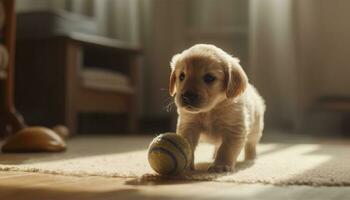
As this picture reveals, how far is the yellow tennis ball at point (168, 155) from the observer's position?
1.47 metres

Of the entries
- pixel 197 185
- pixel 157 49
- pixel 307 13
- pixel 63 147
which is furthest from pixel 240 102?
pixel 157 49

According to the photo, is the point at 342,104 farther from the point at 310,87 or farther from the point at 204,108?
the point at 204,108

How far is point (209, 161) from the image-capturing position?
2.00 metres

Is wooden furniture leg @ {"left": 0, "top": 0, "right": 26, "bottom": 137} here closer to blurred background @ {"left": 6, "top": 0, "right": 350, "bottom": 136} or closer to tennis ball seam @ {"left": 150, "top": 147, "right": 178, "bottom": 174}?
blurred background @ {"left": 6, "top": 0, "right": 350, "bottom": 136}

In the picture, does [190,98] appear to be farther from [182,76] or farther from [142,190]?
[142,190]

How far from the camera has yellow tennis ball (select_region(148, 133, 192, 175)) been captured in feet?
4.83

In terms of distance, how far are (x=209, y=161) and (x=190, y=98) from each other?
0.44 meters

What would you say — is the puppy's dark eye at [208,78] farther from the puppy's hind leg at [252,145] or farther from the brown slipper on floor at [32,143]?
the brown slipper on floor at [32,143]

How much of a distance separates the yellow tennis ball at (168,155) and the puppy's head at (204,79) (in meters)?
0.16

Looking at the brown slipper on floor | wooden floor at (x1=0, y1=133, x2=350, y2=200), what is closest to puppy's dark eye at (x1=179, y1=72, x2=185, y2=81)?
wooden floor at (x1=0, y1=133, x2=350, y2=200)

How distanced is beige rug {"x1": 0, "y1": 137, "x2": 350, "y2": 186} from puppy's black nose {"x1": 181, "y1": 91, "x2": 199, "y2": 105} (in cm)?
20

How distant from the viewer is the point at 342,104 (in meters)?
3.63

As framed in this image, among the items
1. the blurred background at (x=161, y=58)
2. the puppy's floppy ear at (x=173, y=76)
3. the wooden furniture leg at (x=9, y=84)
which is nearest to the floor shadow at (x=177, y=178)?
the puppy's floppy ear at (x=173, y=76)

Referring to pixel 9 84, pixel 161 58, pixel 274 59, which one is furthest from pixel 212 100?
pixel 161 58
